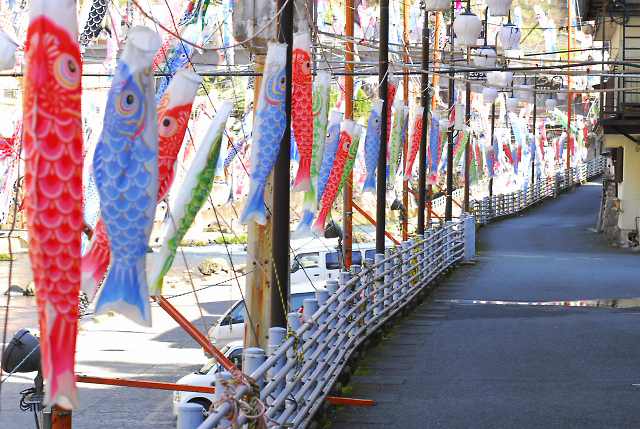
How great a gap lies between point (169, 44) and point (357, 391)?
7575mm

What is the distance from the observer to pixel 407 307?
15242mm

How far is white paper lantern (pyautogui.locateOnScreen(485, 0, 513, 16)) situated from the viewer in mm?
13914

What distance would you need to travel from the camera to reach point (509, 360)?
11.5 metres

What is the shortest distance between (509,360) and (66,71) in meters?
8.62

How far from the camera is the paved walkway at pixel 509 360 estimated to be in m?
8.80

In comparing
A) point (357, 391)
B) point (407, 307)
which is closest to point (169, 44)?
point (407, 307)

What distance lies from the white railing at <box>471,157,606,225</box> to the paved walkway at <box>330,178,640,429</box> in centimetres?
1815

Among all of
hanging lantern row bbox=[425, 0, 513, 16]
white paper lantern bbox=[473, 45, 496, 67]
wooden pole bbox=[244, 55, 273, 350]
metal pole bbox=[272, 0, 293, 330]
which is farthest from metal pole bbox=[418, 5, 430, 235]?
metal pole bbox=[272, 0, 293, 330]

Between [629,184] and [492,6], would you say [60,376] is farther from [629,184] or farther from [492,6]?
[629,184]

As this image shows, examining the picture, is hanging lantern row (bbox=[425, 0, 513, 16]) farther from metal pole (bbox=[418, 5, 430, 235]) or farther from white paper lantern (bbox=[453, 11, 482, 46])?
metal pole (bbox=[418, 5, 430, 235])

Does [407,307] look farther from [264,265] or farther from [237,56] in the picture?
[237,56]

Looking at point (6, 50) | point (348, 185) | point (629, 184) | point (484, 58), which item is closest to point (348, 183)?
point (348, 185)

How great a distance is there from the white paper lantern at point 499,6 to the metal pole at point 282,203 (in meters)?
6.55

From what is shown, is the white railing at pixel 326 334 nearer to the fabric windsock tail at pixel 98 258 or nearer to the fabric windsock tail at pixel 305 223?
the fabric windsock tail at pixel 305 223
